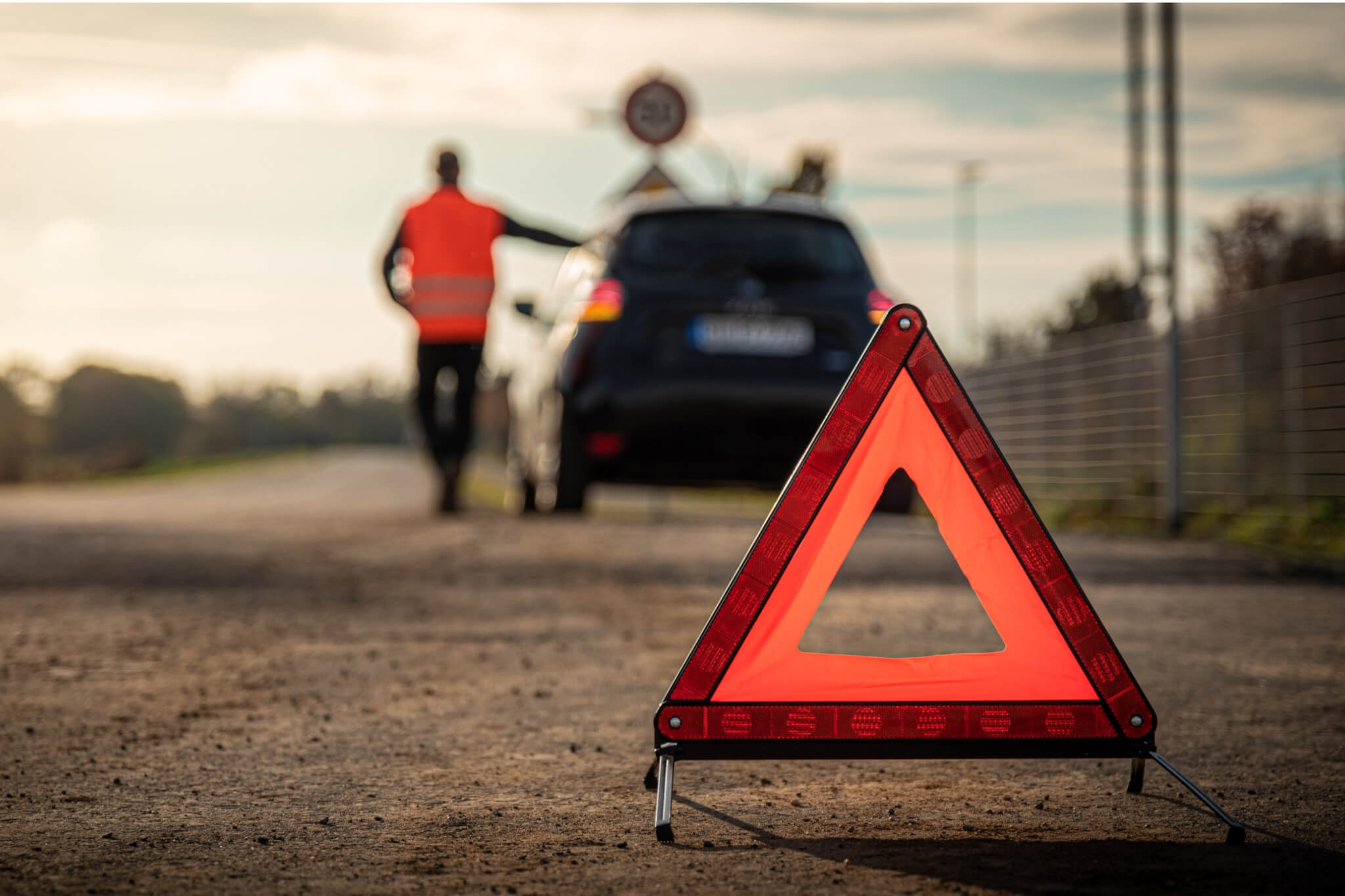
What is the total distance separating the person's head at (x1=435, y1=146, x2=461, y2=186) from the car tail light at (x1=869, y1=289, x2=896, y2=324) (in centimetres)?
384

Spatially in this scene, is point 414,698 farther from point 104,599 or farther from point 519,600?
point 104,599

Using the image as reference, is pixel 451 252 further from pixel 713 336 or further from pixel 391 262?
pixel 713 336

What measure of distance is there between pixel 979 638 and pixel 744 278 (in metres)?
2.82

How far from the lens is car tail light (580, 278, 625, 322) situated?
761 centimetres

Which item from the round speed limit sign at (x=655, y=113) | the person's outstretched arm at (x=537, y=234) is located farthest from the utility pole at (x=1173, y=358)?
the person's outstretched arm at (x=537, y=234)

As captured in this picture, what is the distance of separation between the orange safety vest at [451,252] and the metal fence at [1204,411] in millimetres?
4171

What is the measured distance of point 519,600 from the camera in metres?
6.79

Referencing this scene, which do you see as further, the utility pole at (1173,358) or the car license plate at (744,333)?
the utility pole at (1173,358)

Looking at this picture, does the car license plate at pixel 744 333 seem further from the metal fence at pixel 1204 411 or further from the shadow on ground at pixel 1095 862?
the shadow on ground at pixel 1095 862

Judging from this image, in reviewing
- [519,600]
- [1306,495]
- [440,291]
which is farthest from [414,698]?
[1306,495]

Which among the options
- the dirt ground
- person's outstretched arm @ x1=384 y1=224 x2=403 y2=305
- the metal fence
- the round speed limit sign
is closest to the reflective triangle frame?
the dirt ground

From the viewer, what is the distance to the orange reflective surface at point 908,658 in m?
3.05

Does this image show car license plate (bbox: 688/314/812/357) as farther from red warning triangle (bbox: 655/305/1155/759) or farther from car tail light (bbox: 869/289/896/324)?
red warning triangle (bbox: 655/305/1155/759)

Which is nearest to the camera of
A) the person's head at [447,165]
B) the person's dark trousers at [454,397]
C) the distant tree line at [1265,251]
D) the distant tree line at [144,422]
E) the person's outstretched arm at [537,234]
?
the person's outstretched arm at [537,234]
